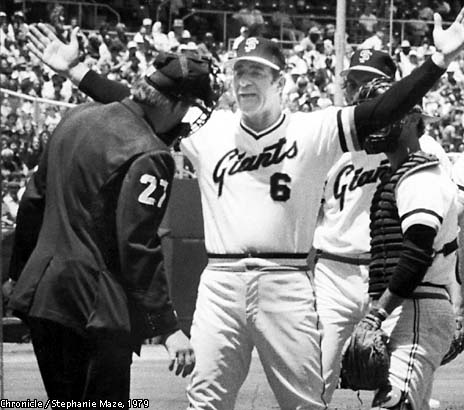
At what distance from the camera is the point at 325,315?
7.15 meters

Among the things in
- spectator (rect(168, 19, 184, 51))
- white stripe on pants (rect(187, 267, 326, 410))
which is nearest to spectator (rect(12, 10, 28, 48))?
spectator (rect(168, 19, 184, 51))

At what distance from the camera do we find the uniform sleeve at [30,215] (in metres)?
4.96

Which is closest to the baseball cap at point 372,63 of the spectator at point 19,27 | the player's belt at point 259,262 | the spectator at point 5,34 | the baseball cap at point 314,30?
the player's belt at point 259,262

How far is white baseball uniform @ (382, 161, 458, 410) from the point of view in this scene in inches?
210

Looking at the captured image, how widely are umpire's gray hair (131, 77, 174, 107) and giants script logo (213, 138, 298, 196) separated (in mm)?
928

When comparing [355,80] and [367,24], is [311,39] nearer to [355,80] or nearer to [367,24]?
[367,24]

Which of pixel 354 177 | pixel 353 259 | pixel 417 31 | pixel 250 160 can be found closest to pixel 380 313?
pixel 250 160

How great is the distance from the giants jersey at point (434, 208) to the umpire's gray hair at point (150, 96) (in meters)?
1.08

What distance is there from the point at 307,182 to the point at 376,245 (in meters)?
0.40

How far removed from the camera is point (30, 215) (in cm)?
496

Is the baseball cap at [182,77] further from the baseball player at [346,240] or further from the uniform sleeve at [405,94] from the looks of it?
the baseball player at [346,240]

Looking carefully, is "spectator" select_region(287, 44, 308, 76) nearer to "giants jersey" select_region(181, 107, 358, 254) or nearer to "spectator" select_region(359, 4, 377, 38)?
"spectator" select_region(359, 4, 377, 38)

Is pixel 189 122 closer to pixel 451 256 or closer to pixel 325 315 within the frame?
pixel 451 256

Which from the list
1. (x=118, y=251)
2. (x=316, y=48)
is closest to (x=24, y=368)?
(x=118, y=251)
